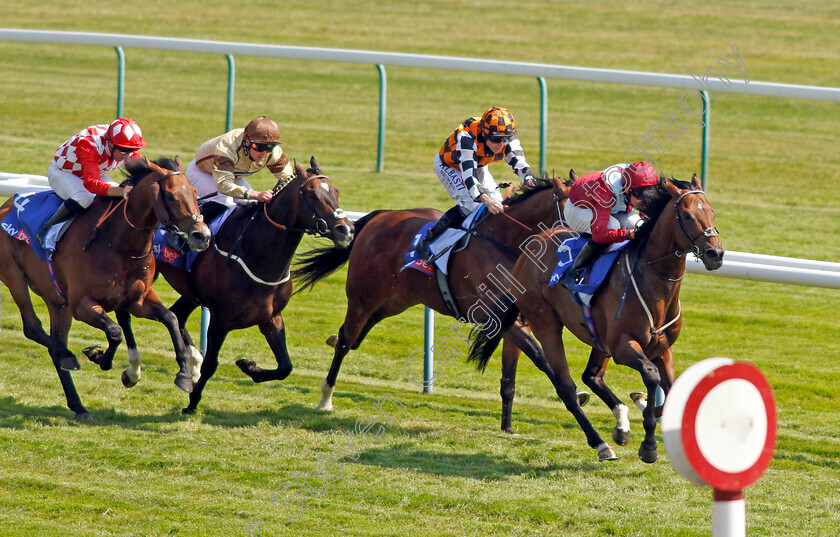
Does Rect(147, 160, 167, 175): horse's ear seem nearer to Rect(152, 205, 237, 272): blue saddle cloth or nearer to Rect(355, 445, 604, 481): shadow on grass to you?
Rect(152, 205, 237, 272): blue saddle cloth

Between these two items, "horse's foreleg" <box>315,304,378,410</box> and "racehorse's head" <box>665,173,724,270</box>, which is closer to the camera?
"racehorse's head" <box>665,173,724,270</box>

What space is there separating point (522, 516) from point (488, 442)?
1.26 meters

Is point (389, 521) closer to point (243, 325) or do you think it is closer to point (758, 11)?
point (243, 325)

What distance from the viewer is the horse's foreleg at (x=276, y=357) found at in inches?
253

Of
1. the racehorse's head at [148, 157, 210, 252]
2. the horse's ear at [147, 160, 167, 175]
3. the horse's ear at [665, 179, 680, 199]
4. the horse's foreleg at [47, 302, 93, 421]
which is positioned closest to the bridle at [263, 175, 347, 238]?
the racehorse's head at [148, 157, 210, 252]

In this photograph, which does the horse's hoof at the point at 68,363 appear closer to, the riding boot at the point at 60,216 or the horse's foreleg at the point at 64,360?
the horse's foreleg at the point at 64,360

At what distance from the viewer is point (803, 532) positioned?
4.64m

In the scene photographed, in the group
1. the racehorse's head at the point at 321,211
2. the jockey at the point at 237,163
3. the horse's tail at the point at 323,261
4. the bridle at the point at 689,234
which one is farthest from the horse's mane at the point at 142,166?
the bridle at the point at 689,234

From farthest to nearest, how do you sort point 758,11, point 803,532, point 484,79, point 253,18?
point 758,11
point 253,18
point 484,79
point 803,532

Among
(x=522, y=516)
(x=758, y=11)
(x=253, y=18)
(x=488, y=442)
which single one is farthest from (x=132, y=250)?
(x=758, y=11)

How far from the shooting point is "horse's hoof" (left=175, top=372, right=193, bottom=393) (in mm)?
6227

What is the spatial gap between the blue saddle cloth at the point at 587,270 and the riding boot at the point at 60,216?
267cm

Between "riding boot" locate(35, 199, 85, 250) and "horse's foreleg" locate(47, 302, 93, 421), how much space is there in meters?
0.43

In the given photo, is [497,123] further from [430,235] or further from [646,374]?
[646,374]
